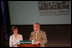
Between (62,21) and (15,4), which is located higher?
(15,4)

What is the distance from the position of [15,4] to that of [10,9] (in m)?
0.27

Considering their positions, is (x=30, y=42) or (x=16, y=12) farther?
(x=16, y=12)

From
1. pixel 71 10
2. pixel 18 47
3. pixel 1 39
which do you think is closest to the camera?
pixel 18 47

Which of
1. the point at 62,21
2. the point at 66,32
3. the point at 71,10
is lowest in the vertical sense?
the point at 66,32

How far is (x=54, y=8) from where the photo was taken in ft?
19.7

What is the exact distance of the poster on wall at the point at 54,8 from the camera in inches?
233

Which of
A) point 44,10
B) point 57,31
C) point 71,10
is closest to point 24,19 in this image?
point 44,10

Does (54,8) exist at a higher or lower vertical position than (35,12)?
higher

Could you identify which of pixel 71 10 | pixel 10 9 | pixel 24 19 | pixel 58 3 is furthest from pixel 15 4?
pixel 71 10

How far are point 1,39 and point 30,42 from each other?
1.68 meters

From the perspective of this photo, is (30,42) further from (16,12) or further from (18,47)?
(16,12)

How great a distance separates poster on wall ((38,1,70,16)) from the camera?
233 inches

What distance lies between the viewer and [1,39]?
13.3 ft

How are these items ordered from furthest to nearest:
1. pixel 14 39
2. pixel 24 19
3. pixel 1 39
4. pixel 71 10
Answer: pixel 24 19, pixel 71 10, pixel 1 39, pixel 14 39
